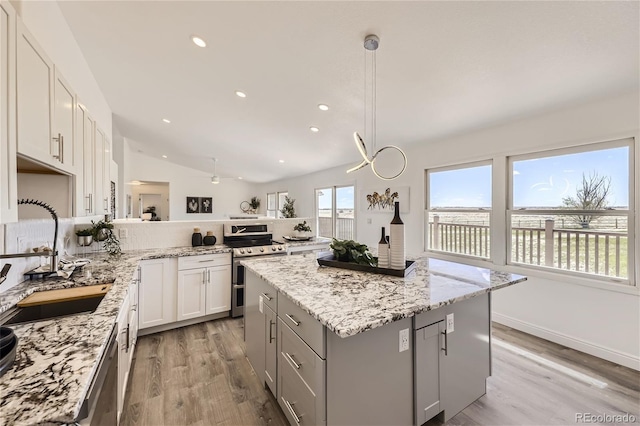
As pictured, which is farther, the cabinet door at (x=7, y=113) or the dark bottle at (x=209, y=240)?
the dark bottle at (x=209, y=240)

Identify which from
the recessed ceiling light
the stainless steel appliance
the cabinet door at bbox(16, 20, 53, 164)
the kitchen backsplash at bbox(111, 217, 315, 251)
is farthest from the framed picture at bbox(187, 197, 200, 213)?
the cabinet door at bbox(16, 20, 53, 164)

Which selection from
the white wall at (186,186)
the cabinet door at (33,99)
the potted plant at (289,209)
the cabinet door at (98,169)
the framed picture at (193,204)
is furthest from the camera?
the framed picture at (193,204)

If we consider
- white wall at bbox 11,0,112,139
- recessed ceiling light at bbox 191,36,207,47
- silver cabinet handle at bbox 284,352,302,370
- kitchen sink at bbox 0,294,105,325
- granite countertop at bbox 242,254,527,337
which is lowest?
silver cabinet handle at bbox 284,352,302,370

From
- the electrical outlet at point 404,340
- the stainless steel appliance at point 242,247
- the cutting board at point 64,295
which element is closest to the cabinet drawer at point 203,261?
the stainless steel appliance at point 242,247

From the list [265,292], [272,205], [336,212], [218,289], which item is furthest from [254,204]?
[265,292]

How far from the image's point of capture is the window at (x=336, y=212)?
584cm

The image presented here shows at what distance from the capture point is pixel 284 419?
1.81m

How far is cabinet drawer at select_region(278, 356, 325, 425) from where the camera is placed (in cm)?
129

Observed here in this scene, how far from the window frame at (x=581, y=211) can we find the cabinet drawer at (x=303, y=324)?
2.92 meters

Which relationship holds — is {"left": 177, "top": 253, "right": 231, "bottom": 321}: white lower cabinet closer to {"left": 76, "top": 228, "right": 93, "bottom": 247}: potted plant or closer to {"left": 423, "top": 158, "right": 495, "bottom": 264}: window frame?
{"left": 76, "top": 228, "right": 93, "bottom": 247}: potted plant

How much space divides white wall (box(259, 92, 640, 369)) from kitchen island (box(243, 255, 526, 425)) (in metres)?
1.49

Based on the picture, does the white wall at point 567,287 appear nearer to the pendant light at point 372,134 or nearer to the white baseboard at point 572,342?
the white baseboard at point 572,342

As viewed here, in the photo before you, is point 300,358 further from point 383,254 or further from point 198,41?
point 198,41

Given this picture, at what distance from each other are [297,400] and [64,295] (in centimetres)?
151
